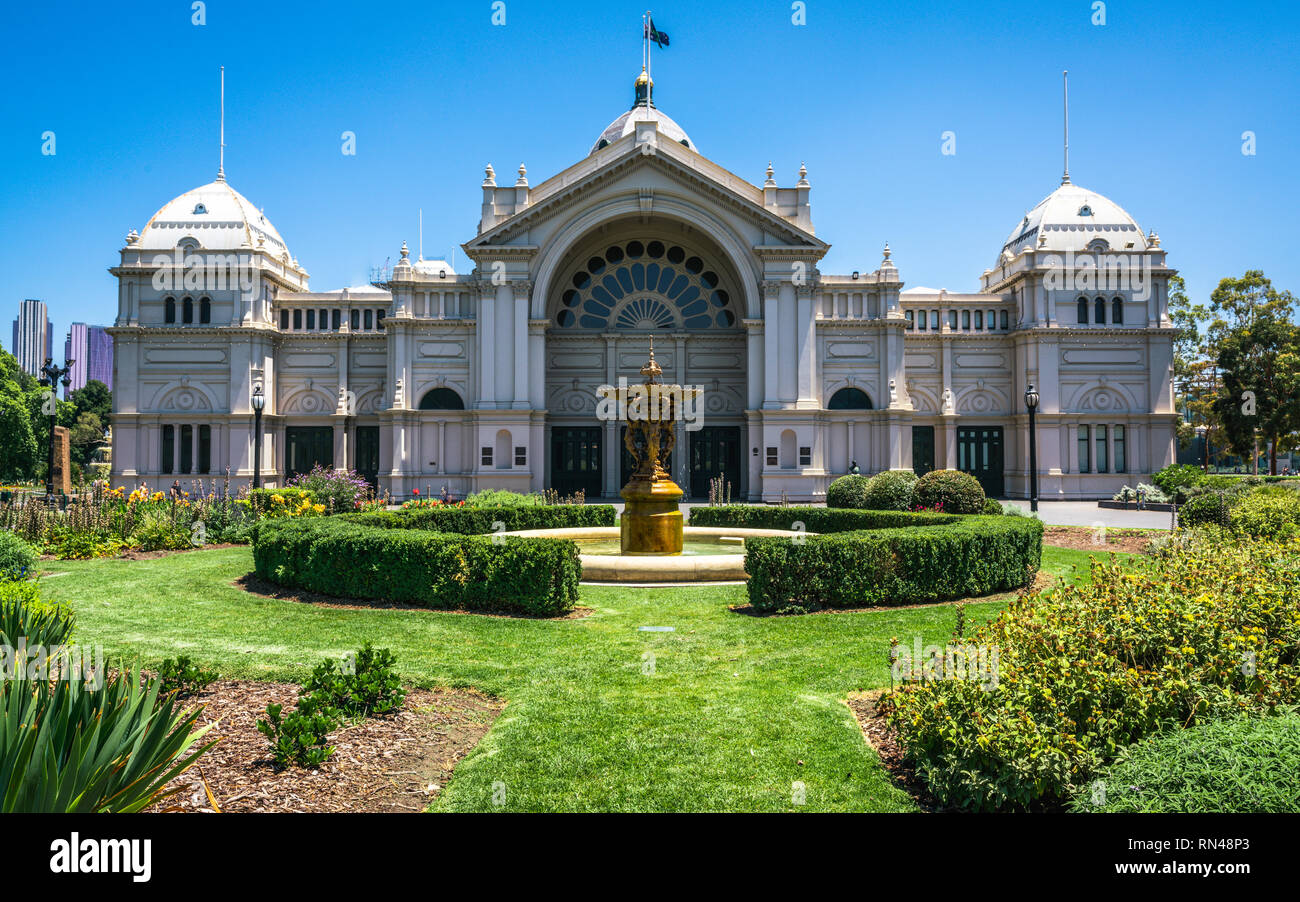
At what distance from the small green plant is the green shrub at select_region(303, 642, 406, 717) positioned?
990 millimetres

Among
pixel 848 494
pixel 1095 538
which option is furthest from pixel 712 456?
pixel 1095 538

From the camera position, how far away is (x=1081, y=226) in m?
42.8

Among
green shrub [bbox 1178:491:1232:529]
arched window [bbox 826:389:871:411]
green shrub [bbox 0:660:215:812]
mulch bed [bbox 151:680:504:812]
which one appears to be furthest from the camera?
arched window [bbox 826:389:871:411]

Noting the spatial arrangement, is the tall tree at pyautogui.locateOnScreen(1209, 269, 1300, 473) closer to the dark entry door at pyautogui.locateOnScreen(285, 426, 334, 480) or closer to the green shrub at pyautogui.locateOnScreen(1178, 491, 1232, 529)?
the green shrub at pyautogui.locateOnScreen(1178, 491, 1232, 529)

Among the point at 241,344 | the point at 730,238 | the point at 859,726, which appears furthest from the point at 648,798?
A: the point at 241,344

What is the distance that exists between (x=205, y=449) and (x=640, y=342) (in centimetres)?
2255

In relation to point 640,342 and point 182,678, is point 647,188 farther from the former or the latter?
point 182,678

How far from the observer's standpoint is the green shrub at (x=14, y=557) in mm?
9844

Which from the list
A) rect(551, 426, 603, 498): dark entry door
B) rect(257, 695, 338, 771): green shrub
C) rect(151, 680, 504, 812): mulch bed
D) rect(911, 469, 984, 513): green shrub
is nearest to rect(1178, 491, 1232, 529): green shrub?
rect(911, 469, 984, 513): green shrub

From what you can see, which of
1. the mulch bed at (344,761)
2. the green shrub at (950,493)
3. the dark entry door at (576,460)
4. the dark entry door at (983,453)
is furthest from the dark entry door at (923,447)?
the mulch bed at (344,761)

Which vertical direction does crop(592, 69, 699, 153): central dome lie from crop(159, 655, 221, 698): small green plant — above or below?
above

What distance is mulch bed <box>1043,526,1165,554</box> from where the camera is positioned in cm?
2008

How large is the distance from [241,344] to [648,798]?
40.8 m

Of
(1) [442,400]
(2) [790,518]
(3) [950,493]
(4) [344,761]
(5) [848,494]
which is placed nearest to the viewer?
(4) [344,761]
